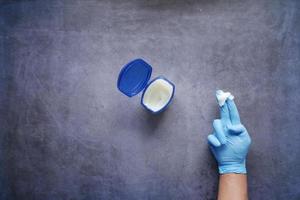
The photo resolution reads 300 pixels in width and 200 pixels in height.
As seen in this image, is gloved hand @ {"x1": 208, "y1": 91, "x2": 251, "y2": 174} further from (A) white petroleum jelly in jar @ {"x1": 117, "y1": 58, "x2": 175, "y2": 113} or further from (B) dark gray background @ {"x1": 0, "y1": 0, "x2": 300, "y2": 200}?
(A) white petroleum jelly in jar @ {"x1": 117, "y1": 58, "x2": 175, "y2": 113}

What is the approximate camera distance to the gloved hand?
2084 millimetres

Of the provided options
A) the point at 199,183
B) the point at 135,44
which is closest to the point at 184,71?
the point at 135,44

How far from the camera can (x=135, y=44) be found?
2.21 meters

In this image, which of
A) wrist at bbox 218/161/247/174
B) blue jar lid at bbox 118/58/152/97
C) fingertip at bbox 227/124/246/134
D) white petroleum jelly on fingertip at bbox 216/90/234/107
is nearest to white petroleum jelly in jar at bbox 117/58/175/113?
blue jar lid at bbox 118/58/152/97

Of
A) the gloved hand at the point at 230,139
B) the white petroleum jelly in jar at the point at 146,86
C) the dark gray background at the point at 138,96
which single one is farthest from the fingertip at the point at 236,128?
the white petroleum jelly in jar at the point at 146,86

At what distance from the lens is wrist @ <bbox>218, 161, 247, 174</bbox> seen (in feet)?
6.93

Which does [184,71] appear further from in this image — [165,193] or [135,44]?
[165,193]

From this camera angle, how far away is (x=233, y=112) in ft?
6.85

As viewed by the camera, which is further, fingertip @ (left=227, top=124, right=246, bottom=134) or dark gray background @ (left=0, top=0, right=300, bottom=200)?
dark gray background @ (left=0, top=0, right=300, bottom=200)

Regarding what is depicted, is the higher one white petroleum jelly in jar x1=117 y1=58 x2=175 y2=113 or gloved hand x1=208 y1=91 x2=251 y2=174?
white petroleum jelly in jar x1=117 y1=58 x2=175 y2=113

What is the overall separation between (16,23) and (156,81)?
33.7 inches

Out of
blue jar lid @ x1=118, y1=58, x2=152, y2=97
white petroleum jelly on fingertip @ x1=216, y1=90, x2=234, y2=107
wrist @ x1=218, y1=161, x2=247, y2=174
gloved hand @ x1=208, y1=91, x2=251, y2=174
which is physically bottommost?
wrist @ x1=218, y1=161, x2=247, y2=174

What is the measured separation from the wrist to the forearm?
19mm

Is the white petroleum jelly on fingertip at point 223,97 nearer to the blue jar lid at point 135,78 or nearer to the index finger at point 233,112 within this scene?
the index finger at point 233,112
